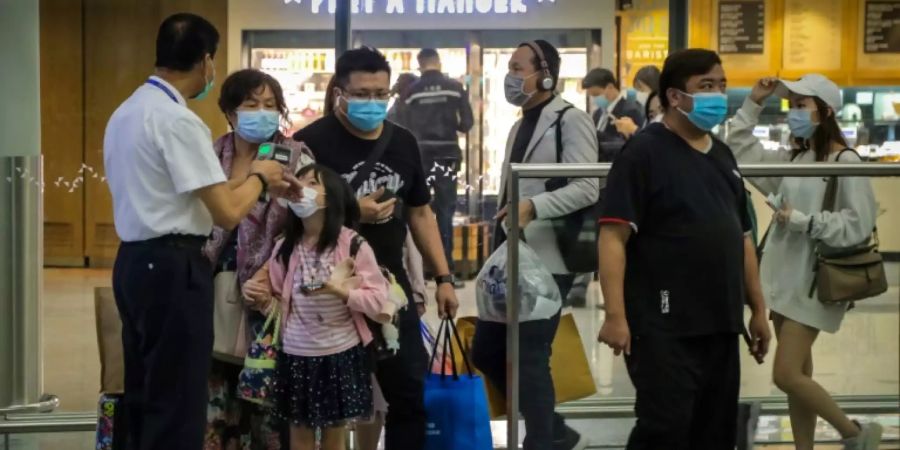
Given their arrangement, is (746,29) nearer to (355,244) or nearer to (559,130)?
(559,130)

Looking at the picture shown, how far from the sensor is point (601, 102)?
24.0 ft

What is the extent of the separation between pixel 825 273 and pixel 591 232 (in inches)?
35.6

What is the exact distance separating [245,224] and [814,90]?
216cm

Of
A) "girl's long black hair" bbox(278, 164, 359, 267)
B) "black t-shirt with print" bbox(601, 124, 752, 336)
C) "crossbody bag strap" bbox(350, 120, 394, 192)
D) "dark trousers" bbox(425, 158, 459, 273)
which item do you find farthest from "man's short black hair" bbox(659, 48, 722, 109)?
"dark trousers" bbox(425, 158, 459, 273)

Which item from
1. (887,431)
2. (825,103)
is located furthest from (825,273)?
(887,431)

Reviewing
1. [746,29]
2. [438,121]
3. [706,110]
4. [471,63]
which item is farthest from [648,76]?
[706,110]

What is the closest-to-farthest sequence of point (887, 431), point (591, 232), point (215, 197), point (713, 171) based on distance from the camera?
point (215, 197) → point (713, 171) → point (591, 232) → point (887, 431)

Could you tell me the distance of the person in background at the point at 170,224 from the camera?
3.81 metres

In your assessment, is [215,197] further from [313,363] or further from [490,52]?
[490,52]

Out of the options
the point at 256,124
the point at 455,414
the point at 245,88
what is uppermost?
the point at 245,88

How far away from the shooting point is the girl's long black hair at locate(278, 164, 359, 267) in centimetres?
424

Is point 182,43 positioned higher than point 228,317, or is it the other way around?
point 182,43

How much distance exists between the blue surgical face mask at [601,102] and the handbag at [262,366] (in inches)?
134

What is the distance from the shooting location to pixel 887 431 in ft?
18.2
